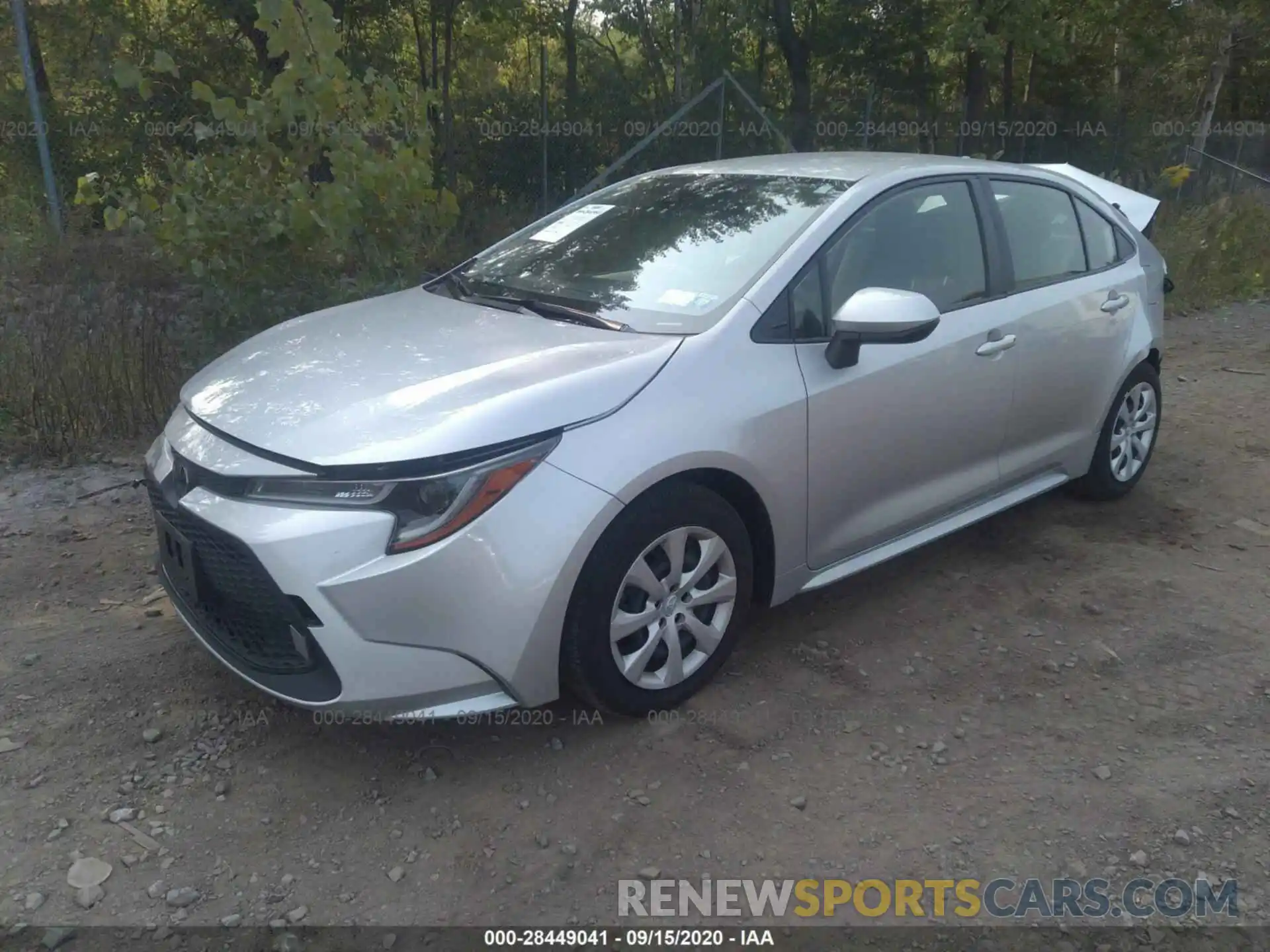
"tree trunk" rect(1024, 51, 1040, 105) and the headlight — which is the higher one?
"tree trunk" rect(1024, 51, 1040, 105)

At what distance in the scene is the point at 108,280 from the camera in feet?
25.7

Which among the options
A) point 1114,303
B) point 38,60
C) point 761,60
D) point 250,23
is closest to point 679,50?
point 761,60

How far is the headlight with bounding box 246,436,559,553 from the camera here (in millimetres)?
2703

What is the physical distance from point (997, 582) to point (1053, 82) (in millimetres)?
19857

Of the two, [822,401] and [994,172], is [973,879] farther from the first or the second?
[994,172]

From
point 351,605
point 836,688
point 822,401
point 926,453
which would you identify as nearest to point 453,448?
point 351,605

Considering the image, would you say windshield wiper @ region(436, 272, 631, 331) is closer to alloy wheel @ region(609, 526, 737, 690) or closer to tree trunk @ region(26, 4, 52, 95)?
alloy wheel @ region(609, 526, 737, 690)

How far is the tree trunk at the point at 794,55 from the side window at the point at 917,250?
12.1m

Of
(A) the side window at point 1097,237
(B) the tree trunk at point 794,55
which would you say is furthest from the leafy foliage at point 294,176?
(B) the tree trunk at point 794,55

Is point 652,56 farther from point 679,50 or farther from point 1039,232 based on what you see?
point 1039,232

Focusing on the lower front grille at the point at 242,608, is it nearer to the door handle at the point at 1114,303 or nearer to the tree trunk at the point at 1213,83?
the door handle at the point at 1114,303

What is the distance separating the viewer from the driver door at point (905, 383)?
3.52 metres

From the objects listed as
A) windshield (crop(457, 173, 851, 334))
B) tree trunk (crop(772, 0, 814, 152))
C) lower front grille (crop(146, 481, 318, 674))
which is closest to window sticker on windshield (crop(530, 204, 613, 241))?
windshield (crop(457, 173, 851, 334))

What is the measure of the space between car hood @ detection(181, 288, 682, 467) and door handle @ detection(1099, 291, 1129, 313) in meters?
2.44
